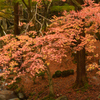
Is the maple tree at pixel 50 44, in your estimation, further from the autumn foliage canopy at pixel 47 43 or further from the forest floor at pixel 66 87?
the forest floor at pixel 66 87

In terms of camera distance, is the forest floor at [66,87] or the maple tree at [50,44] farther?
the forest floor at [66,87]

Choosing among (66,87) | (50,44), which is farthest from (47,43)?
(66,87)

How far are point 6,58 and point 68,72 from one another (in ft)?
19.4

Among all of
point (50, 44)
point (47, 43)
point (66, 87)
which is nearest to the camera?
point (50, 44)

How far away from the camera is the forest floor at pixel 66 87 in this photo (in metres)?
6.36

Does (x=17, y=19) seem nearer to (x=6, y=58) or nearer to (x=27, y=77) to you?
(x=27, y=77)

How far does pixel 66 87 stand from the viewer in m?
7.67

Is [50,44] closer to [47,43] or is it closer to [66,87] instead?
[47,43]

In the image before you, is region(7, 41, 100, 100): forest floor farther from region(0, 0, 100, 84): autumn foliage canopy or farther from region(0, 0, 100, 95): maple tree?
region(0, 0, 100, 84): autumn foliage canopy

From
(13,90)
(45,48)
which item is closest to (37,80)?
(13,90)

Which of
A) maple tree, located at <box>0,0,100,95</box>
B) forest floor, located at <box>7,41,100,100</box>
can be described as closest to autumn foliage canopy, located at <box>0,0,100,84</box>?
maple tree, located at <box>0,0,100,95</box>

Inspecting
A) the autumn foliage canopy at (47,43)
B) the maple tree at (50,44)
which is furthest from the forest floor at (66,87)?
the autumn foliage canopy at (47,43)

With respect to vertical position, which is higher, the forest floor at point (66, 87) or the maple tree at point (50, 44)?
the maple tree at point (50, 44)

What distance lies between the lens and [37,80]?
987 cm
